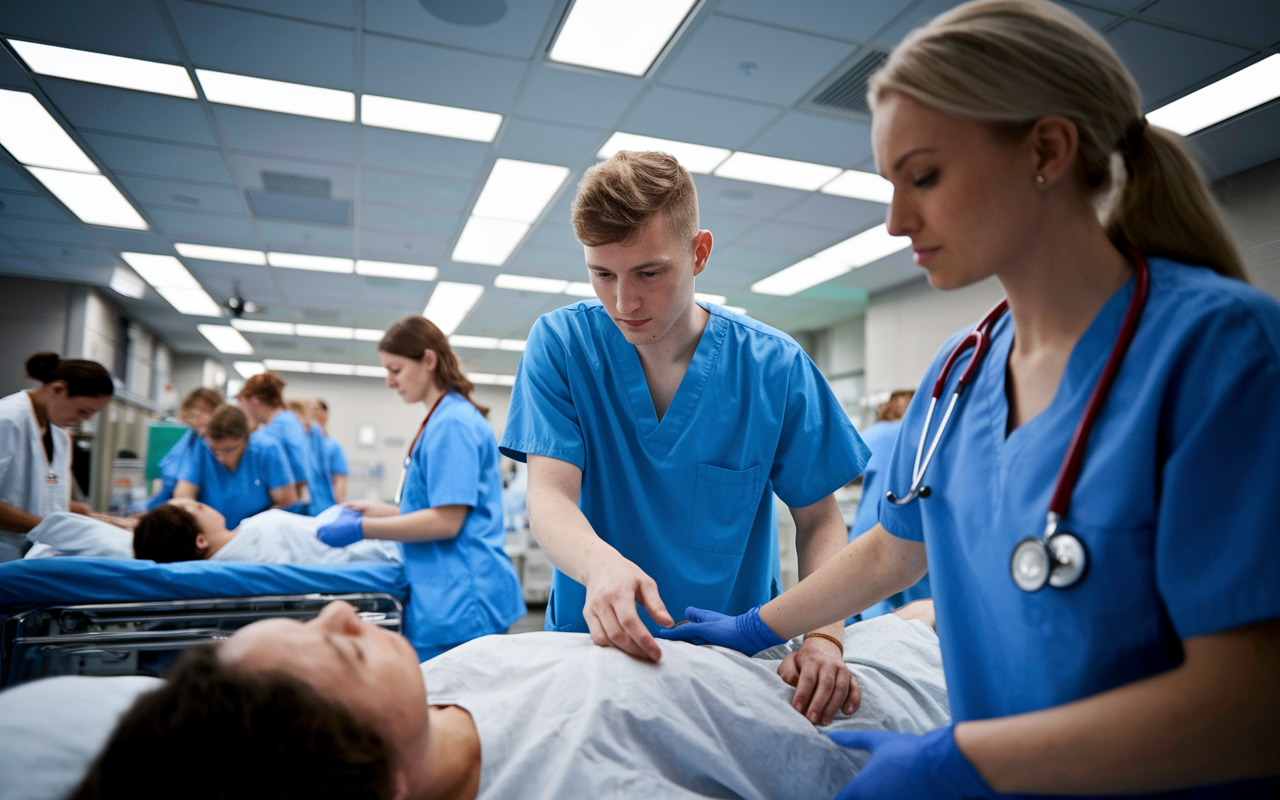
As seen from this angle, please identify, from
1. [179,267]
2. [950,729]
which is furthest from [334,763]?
[179,267]

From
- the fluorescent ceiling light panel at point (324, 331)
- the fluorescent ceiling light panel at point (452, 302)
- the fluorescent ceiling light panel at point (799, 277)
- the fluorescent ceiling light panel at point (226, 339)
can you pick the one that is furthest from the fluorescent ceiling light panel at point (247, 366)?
the fluorescent ceiling light panel at point (799, 277)

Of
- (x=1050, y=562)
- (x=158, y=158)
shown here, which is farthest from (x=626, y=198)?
(x=158, y=158)

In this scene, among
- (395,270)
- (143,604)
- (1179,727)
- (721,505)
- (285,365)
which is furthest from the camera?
(285,365)

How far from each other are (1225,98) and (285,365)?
1258 centimetres

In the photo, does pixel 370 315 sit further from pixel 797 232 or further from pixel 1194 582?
pixel 1194 582

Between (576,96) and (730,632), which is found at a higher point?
(576,96)

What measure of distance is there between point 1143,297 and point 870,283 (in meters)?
6.42

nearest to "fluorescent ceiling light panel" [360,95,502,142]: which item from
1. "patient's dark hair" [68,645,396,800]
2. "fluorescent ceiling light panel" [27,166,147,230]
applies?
"fluorescent ceiling light panel" [27,166,147,230]

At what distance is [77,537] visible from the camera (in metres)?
2.72

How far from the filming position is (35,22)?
3.03m

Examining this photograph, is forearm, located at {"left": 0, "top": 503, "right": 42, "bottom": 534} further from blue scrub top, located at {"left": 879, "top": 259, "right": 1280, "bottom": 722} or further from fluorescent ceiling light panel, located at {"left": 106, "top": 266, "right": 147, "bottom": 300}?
fluorescent ceiling light panel, located at {"left": 106, "top": 266, "right": 147, "bottom": 300}

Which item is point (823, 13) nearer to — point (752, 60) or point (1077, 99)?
point (752, 60)

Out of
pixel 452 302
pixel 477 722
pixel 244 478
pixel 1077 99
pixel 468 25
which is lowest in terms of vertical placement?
pixel 477 722

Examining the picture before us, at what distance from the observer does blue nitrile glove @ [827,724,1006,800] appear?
703mm
